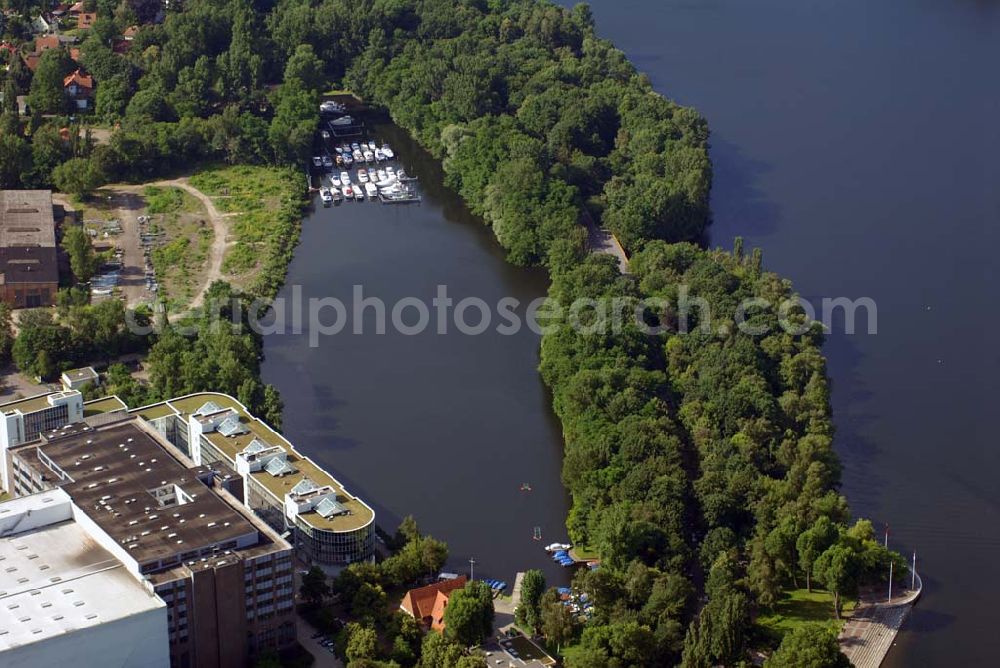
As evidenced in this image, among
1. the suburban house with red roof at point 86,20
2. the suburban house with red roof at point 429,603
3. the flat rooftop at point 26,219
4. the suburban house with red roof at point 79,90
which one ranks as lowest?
the suburban house with red roof at point 429,603

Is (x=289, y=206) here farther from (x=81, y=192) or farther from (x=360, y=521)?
(x=360, y=521)

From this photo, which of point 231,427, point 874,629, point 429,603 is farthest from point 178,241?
point 874,629

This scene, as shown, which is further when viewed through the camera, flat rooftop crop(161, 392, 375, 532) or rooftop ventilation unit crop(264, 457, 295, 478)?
rooftop ventilation unit crop(264, 457, 295, 478)

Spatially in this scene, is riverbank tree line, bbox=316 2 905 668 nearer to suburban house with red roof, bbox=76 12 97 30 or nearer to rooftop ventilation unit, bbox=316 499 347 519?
rooftop ventilation unit, bbox=316 499 347 519

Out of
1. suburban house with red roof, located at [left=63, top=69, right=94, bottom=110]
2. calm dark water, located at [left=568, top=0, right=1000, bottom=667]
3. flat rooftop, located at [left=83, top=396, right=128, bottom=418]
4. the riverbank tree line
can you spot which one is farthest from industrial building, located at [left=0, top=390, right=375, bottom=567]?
suburban house with red roof, located at [left=63, top=69, right=94, bottom=110]

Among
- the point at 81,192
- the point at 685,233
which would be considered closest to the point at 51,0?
the point at 81,192

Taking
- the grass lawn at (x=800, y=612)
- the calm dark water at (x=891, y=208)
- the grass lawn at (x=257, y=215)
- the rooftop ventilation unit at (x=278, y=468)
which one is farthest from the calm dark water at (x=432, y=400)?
the calm dark water at (x=891, y=208)

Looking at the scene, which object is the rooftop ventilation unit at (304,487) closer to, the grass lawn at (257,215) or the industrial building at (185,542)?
the industrial building at (185,542)

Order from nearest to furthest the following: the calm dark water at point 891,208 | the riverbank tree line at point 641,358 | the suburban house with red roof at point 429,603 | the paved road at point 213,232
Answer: the suburban house with red roof at point 429,603
the riverbank tree line at point 641,358
the calm dark water at point 891,208
the paved road at point 213,232
